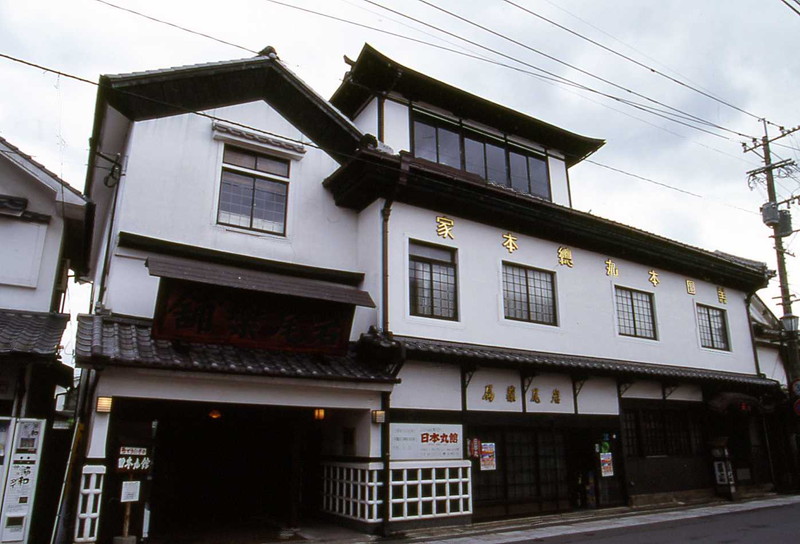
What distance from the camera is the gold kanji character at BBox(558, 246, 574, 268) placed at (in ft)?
54.6

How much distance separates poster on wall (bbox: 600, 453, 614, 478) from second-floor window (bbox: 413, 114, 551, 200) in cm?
818

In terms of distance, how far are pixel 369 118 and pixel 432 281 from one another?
17.2 ft

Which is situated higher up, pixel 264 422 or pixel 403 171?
pixel 403 171

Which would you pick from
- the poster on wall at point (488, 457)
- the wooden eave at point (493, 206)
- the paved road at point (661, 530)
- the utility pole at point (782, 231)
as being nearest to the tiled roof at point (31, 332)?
the wooden eave at point (493, 206)

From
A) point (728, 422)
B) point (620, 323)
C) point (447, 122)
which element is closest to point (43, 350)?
point (447, 122)

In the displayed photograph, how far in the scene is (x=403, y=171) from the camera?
1323cm

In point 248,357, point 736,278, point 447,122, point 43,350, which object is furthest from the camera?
point 736,278

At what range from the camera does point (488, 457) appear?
13875 millimetres

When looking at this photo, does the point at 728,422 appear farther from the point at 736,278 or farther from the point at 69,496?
the point at 69,496

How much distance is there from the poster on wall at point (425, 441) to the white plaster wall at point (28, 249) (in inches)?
322

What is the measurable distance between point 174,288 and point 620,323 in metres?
13.6

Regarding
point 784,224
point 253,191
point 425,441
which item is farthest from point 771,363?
point 253,191

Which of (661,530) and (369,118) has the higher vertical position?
(369,118)

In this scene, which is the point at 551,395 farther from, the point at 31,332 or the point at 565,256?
the point at 31,332
